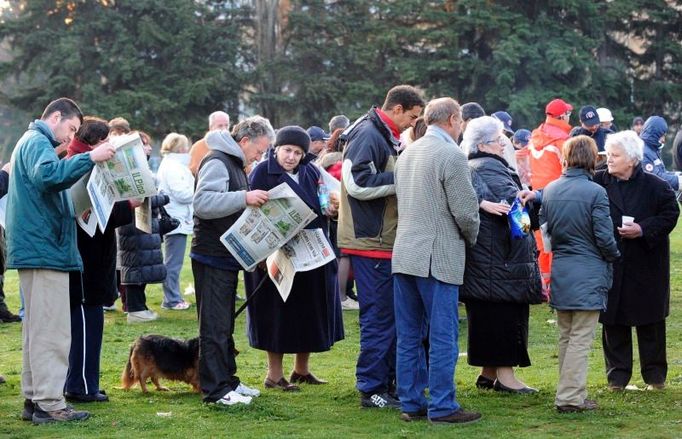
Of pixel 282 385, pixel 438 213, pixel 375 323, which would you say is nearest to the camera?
pixel 438 213

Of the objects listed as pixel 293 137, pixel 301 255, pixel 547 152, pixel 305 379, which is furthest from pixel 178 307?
pixel 293 137

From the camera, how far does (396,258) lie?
6.74 meters

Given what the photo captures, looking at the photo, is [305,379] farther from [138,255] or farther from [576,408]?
[138,255]

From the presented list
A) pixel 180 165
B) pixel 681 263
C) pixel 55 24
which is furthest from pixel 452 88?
pixel 180 165

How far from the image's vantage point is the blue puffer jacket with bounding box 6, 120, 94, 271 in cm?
673

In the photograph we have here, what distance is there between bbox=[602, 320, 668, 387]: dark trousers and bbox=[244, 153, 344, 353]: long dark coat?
6.56 feet

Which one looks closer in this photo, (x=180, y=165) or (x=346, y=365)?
(x=346, y=365)

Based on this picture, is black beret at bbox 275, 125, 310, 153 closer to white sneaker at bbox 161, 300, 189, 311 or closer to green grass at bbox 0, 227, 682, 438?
green grass at bbox 0, 227, 682, 438

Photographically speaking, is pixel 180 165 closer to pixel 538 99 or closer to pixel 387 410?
pixel 387 410

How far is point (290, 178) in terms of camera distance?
766 centimetres

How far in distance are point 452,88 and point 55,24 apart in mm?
12779

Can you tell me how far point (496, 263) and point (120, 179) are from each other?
96.3 inches

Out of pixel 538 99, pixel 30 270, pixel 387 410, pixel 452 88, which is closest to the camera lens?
pixel 30 270

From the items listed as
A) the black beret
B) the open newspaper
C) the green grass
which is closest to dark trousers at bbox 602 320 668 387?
the green grass
